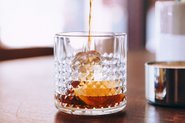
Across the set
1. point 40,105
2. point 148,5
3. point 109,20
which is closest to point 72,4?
point 109,20

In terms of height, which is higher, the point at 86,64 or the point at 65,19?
the point at 65,19

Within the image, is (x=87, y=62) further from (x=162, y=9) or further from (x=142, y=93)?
(x=162, y=9)

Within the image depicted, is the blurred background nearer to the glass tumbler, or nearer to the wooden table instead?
the wooden table

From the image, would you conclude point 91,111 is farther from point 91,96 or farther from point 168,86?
point 168,86

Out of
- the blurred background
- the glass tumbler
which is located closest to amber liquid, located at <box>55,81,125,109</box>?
the glass tumbler

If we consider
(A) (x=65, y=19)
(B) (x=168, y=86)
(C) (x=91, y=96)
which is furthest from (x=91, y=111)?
(A) (x=65, y=19)

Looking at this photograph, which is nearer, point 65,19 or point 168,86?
point 168,86
